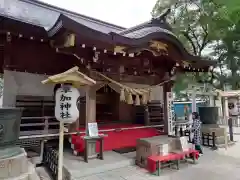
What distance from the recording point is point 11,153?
3.72 meters

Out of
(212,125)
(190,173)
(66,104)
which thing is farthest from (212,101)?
(66,104)

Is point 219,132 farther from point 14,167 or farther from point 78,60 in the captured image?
point 14,167

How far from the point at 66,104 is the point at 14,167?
148cm

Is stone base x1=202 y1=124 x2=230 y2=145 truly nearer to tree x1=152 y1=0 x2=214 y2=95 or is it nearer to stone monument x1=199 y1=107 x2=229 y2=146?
stone monument x1=199 y1=107 x2=229 y2=146

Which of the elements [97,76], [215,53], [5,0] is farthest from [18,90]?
[215,53]

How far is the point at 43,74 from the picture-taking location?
6.31 meters

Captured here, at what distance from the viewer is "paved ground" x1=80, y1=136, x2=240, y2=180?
425 centimetres

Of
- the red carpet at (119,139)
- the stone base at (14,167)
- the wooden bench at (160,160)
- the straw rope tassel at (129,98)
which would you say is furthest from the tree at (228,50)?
the stone base at (14,167)

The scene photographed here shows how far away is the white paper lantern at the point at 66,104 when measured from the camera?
3771 mm

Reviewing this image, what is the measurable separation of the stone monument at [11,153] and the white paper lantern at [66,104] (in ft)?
3.18

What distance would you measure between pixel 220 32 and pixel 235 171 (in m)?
13.3

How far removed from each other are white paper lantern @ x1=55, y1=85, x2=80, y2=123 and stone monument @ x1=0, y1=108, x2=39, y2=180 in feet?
3.18

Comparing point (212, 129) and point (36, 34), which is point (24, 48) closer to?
point (36, 34)

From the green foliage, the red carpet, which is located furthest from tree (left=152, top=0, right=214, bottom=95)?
the red carpet
